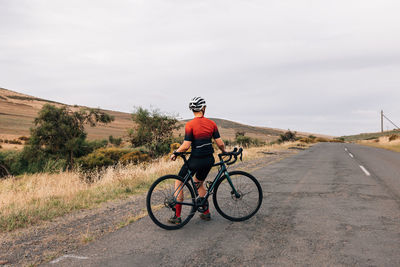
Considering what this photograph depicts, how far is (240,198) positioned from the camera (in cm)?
550

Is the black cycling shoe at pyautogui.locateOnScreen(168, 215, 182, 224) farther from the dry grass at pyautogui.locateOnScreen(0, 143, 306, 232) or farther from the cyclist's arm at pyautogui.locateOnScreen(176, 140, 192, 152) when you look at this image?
the dry grass at pyautogui.locateOnScreen(0, 143, 306, 232)

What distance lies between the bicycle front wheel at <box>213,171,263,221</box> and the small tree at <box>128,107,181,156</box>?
16561 millimetres

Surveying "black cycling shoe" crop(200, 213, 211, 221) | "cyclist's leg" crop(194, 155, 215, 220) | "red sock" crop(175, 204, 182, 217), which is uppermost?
"cyclist's leg" crop(194, 155, 215, 220)

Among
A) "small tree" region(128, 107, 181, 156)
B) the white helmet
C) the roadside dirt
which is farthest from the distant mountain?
the white helmet

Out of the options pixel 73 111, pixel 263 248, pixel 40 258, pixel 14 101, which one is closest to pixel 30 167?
pixel 73 111

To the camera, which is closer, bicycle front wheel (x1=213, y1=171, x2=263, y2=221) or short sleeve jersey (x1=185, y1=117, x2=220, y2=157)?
short sleeve jersey (x1=185, y1=117, x2=220, y2=157)

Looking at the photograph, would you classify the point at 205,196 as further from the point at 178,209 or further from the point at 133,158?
the point at 133,158

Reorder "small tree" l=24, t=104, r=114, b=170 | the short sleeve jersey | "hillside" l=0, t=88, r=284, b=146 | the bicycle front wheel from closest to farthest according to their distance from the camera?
1. the short sleeve jersey
2. the bicycle front wheel
3. "small tree" l=24, t=104, r=114, b=170
4. "hillside" l=0, t=88, r=284, b=146

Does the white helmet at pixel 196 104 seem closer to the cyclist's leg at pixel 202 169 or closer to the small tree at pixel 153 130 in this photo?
the cyclist's leg at pixel 202 169

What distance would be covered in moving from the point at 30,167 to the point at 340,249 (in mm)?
22784

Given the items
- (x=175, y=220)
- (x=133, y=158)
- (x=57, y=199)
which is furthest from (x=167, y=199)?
(x=133, y=158)

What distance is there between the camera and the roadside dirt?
399 cm

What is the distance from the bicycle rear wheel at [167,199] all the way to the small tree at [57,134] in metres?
18.5

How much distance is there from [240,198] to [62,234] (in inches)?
126
